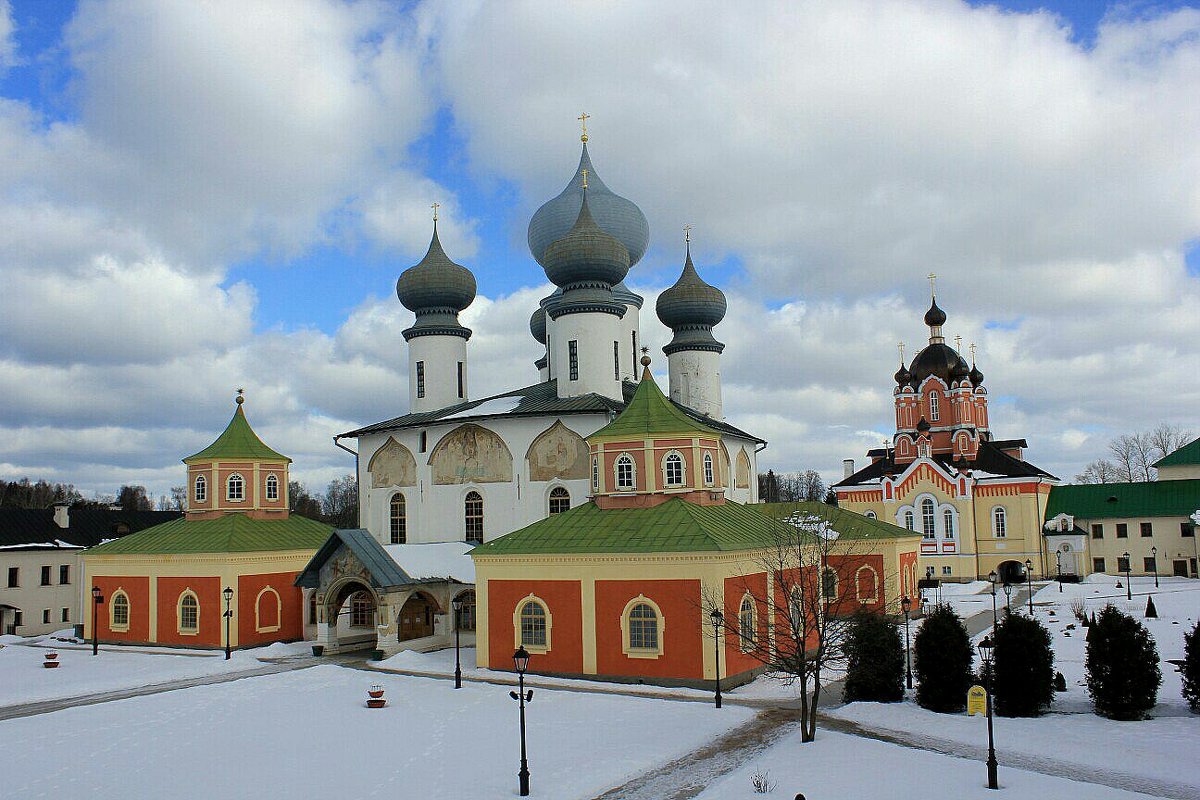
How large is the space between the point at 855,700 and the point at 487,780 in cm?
878

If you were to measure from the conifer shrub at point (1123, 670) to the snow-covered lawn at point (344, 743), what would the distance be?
6.46m

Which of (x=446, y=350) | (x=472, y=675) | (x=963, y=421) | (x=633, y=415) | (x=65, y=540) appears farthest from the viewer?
(x=963, y=421)

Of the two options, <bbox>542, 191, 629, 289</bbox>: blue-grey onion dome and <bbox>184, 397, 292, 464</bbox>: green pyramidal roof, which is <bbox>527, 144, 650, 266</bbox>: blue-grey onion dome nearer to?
<bbox>542, 191, 629, 289</bbox>: blue-grey onion dome

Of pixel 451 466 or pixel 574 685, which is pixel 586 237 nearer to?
pixel 451 466

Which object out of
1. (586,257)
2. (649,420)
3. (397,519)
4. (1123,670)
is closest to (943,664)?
(1123,670)

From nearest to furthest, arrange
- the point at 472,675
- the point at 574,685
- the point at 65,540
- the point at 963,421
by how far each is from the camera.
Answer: the point at 574,685 → the point at 472,675 → the point at 65,540 → the point at 963,421

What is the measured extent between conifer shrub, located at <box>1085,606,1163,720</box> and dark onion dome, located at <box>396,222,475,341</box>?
1021 inches

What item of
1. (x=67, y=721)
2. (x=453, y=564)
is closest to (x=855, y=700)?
(x=453, y=564)

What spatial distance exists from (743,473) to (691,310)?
7.14 meters

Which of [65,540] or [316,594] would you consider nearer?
[316,594]

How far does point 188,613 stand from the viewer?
30203 mm

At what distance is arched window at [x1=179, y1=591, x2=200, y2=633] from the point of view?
30016mm

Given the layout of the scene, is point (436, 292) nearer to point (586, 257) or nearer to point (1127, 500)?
point (586, 257)

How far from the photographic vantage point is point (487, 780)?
46.6 ft
